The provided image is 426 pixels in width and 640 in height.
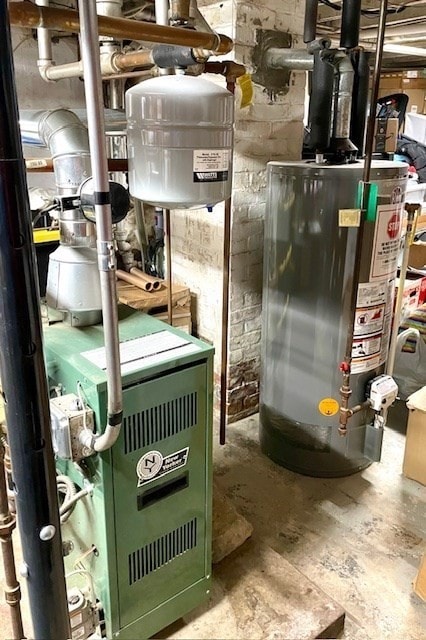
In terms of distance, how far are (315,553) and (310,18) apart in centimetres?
193

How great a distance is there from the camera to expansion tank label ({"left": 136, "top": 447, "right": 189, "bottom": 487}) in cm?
129

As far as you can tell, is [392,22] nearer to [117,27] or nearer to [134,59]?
[134,59]

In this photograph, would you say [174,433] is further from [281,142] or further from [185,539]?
[281,142]

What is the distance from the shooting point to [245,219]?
239cm

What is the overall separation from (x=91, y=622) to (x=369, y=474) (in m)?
1.37

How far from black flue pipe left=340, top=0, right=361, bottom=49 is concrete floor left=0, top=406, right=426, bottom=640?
1.70 metres

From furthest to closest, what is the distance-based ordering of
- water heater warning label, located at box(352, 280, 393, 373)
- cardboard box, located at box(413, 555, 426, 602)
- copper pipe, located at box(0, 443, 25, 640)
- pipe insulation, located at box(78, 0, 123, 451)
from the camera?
water heater warning label, located at box(352, 280, 393, 373) < cardboard box, located at box(413, 555, 426, 602) < copper pipe, located at box(0, 443, 25, 640) < pipe insulation, located at box(78, 0, 123, 451)

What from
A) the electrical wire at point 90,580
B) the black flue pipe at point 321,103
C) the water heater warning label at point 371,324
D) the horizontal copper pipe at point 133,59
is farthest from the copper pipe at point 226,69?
the electrical wire at point 90,580

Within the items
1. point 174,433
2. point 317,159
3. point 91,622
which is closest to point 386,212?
point 317,159

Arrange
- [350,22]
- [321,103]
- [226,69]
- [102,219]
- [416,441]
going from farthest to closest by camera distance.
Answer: [416,441], [321,103], [350,22], [226,69], [102,219]

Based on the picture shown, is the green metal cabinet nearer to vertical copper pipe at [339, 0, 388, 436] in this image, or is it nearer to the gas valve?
vertical copper pipe at [339, 0, 388, 436]

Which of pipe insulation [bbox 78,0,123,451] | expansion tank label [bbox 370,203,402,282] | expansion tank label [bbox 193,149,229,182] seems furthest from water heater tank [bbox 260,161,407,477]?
pipe insulation [bbox 78,0,123,451]

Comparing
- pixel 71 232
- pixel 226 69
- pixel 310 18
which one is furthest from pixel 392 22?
pixel 71 232

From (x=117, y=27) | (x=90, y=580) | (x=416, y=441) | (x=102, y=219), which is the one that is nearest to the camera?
(x=102, y=219)
